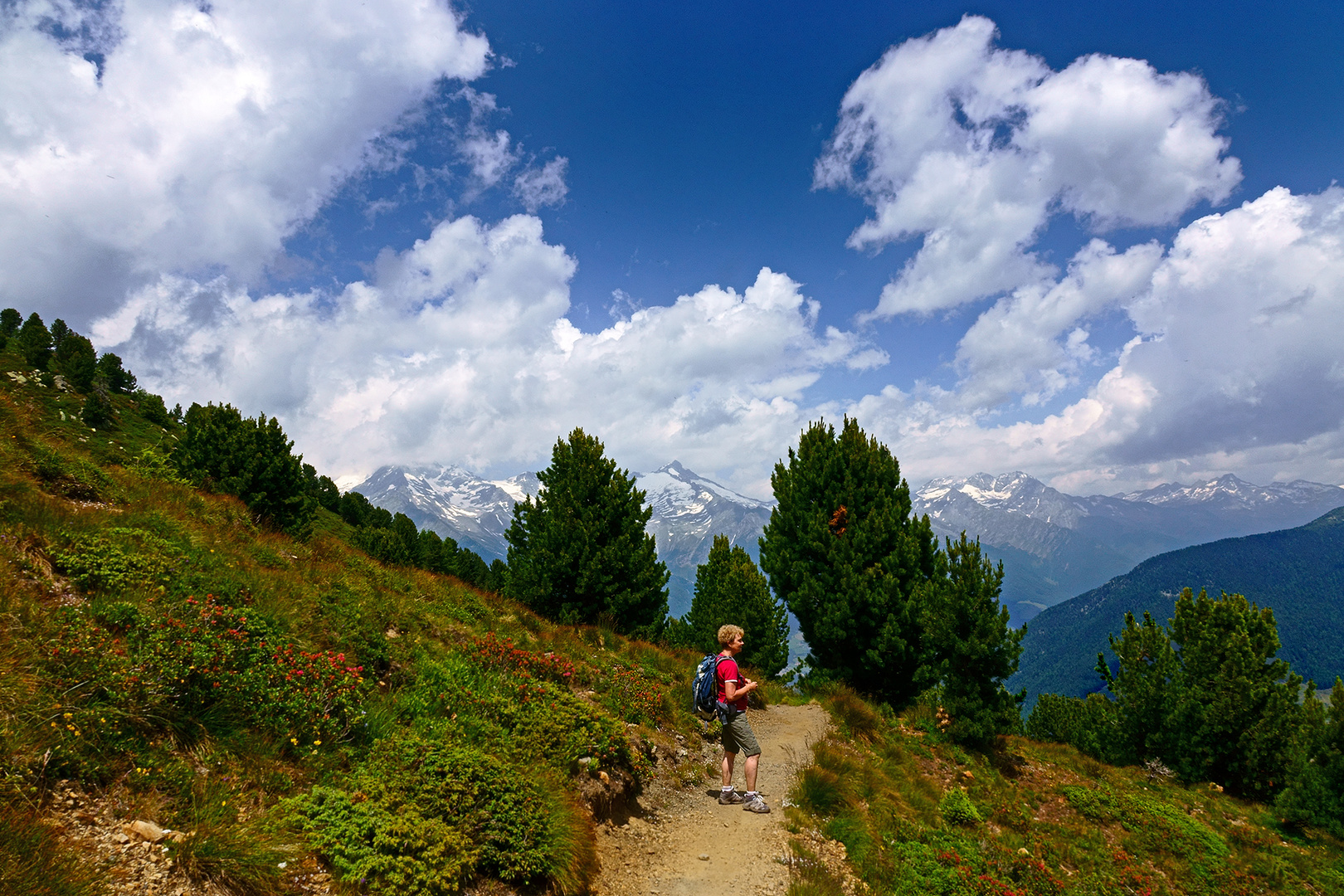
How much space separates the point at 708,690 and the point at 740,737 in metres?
0.88

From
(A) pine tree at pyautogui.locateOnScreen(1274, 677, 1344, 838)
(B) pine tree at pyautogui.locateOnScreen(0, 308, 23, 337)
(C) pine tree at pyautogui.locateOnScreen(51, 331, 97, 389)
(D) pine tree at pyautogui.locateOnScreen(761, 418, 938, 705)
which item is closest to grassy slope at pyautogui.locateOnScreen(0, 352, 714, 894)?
(D) pine tree at pyautogui.locateOnScreen(761, 418, 938, 705)

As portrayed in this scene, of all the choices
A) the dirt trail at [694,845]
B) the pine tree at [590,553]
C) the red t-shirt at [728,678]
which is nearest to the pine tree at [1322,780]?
the dirt trail at [694,845]

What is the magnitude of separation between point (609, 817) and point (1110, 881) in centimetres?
965

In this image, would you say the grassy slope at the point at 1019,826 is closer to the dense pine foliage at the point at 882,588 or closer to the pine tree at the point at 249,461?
the dense pine foliage at the point at 882,588

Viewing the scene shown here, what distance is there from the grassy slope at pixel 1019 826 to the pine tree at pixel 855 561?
2.33 meters

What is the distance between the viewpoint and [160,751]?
5.02 metres

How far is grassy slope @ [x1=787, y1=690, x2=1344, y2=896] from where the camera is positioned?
27.2ft

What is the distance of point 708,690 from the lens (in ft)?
29.4

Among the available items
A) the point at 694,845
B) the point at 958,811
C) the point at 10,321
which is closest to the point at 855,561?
the point at 958,811

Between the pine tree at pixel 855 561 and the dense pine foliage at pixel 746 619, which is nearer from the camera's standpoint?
the pine tree at pixel 855 561

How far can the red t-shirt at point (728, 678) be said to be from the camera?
8797 millimetres

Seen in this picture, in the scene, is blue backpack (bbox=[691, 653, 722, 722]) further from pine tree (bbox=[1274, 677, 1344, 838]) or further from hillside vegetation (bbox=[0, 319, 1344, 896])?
pine tree (bbox=[1274, 677, 1344, 838])

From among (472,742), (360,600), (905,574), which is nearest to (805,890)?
(472,742)

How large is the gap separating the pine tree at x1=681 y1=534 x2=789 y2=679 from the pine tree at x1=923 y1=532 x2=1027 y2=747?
30.9 ft
